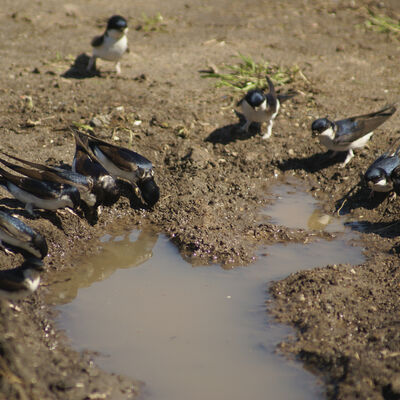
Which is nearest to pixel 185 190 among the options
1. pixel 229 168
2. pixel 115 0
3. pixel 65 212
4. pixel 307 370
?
pixel 229 168

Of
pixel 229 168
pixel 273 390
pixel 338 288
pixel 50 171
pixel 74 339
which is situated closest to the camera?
pixel 273 390

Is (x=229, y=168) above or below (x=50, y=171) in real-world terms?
below

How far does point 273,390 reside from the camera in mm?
4375

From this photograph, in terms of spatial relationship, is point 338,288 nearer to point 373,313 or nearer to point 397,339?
point 373,313

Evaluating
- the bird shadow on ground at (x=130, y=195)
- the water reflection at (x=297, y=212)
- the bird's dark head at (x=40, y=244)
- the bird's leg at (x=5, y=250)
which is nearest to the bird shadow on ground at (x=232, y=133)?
→ the water reflection at (x=297, y=212)

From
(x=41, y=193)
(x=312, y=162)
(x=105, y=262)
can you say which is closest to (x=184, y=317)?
(x=105, y=262)

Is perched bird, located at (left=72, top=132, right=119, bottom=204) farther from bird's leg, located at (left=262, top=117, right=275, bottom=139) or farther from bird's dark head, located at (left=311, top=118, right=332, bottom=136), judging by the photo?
bird's dark head, located at (left=311, top=118, right=332, bottom=136)

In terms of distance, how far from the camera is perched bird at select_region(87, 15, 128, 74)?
9.20 meters

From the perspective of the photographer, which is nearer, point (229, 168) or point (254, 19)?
point (229, 168)

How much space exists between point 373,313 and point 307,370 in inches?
35.5

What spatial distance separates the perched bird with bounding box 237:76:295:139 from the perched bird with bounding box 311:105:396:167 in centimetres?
76

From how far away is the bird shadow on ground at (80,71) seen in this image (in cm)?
924

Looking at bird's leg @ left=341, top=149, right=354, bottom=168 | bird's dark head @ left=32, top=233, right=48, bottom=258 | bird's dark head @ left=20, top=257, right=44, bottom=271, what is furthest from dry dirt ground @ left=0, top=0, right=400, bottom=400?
bird's dark head @ left=20, top=257, right=44, bottom=271

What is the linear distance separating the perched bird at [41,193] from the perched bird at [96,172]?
320 millimetres
